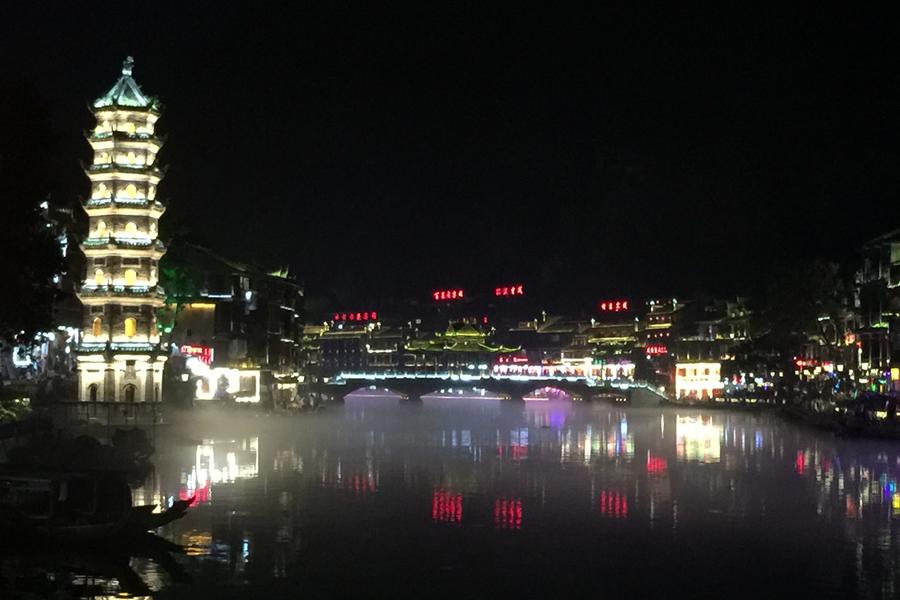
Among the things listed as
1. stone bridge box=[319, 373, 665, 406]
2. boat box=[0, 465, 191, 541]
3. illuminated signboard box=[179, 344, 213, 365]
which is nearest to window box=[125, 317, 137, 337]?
illuminated signboard box=[179, 344, 213, 365]

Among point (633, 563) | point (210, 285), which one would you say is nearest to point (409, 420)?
point (210, 285)

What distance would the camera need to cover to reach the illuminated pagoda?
69.3m

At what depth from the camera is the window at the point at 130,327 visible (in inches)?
2758

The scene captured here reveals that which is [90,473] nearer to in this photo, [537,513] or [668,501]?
[537,513]

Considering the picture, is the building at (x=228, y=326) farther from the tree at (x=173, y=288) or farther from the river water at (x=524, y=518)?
the river water at (x=524, y=518)

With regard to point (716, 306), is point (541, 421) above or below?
below

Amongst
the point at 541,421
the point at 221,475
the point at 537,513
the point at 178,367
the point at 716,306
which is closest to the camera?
the point at 537,513

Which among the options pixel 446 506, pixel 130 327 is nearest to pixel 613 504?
pixel 446 506

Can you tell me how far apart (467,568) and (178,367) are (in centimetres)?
5278

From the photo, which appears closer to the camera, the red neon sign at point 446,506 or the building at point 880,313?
the red neon sign at point 446,506

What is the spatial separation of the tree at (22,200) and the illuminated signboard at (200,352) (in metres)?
46.2

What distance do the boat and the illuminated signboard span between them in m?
52.0

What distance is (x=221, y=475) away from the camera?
2041 inches

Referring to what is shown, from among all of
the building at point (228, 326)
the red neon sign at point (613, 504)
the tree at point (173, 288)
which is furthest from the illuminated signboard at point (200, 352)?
the red neon sign at point (613, 504)
